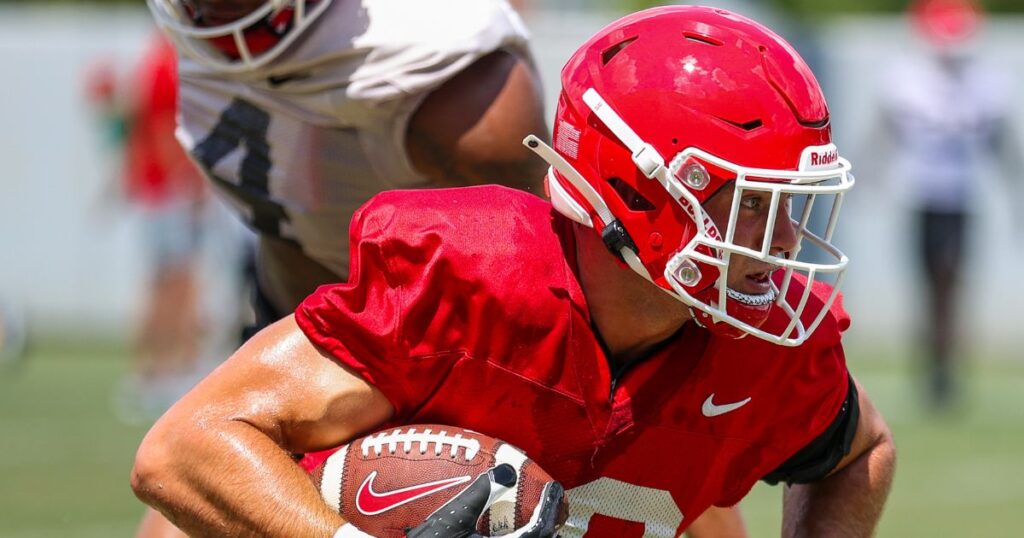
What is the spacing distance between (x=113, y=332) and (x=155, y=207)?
9.35ft

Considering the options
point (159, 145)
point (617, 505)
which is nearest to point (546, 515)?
point (617, 505)

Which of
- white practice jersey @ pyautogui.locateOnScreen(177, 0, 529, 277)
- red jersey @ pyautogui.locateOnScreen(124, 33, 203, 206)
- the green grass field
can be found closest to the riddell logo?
white practice jersey @ pyautogui.locateOnScreen(177, 0, 529, 277)

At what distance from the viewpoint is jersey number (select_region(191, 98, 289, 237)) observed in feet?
11.9

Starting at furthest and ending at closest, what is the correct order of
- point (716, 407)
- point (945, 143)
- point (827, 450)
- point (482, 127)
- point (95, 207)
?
point (95, 207)
point (945, 143)
point (482, 127)
point (827, 450)
point (716, 407)

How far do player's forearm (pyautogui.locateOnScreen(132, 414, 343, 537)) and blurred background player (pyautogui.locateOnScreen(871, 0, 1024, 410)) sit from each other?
6.90 m

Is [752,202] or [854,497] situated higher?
[752,202]

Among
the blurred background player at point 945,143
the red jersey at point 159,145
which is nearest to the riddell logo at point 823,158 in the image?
the blurred background player at point 945,143

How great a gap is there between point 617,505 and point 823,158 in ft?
2.33

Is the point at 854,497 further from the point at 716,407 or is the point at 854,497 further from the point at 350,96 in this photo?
the point at 350,96

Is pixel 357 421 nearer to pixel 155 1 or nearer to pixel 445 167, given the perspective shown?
pixel 445 167

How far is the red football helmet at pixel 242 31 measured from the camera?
11.0 ft

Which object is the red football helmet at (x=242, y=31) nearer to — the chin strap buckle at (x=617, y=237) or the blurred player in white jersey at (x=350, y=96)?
the blurred player in white jersey at (x=350, y=96)

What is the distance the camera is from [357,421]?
264 cm

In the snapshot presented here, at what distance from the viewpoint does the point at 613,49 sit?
2.78 metres
